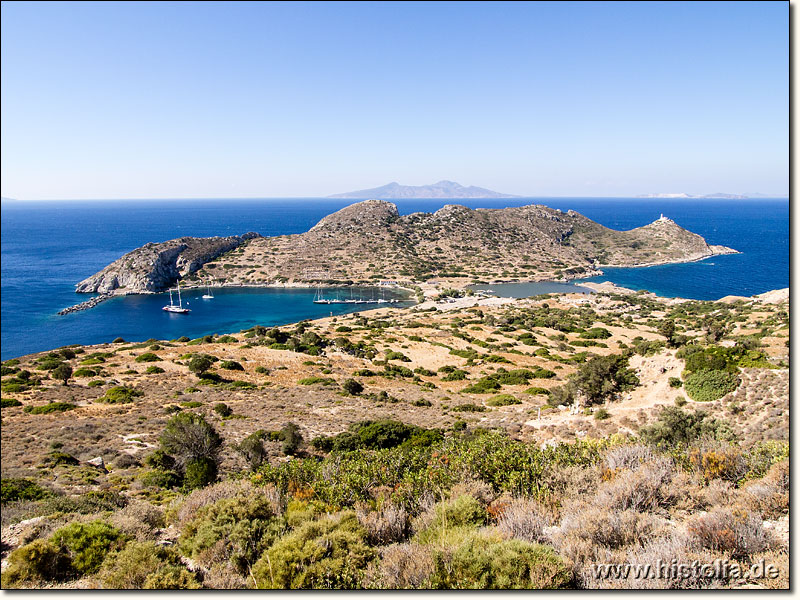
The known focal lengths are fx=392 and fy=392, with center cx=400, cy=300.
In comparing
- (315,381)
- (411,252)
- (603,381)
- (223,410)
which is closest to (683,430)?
(603,381)

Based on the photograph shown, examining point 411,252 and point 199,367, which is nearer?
point 199,367

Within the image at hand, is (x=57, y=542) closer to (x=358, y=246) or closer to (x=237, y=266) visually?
(x=237, y=266)

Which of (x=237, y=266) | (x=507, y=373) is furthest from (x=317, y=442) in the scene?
(x=237, y=266)

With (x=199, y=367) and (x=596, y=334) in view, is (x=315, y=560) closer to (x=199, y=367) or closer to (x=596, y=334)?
(x=199, y=367)

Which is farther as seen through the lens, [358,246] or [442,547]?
[358,246]

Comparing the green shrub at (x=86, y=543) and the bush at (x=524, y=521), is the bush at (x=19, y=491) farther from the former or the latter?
the bush at (x=524, y=521)

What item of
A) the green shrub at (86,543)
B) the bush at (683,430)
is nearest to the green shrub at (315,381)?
the bush at (683,430)

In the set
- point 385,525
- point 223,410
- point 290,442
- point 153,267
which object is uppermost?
point 153,267
